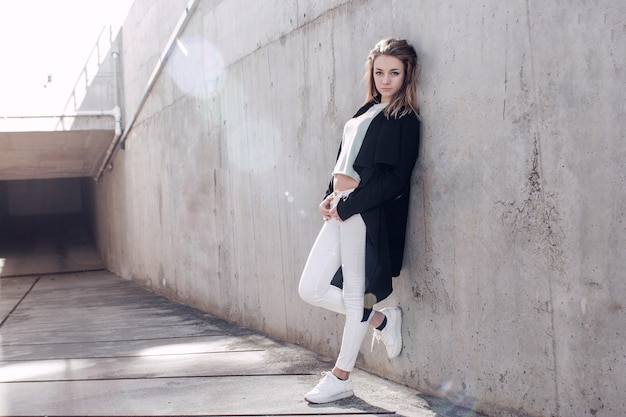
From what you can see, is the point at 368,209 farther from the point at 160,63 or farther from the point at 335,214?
the point at 160,63

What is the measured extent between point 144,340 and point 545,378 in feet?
12.3

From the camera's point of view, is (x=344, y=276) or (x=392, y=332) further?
(x=392, y=332)

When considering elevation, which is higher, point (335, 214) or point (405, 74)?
point (405, 74)

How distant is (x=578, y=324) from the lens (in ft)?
9.09

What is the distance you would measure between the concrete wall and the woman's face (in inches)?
5.3

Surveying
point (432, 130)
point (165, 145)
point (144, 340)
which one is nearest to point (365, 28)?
point (432, 130)

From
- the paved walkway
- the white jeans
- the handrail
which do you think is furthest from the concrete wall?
the handrail

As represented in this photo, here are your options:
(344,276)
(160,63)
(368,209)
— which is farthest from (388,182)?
(160,63)

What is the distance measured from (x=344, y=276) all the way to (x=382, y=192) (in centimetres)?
48

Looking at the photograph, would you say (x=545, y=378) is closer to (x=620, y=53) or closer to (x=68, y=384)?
(x=620, y=53)

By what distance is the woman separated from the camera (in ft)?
11.5

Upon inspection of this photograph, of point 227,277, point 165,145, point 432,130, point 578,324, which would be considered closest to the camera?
point 578,324

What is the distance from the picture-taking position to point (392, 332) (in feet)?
12.7

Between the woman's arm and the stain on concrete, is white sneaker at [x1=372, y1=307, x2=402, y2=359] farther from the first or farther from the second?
the stain on concrete
